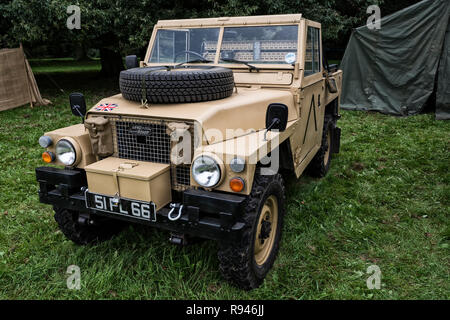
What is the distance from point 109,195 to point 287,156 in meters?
1.76

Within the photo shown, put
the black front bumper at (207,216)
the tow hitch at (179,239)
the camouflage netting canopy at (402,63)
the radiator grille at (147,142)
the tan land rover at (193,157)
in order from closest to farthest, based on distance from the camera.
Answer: the black front bumper at (207,216) → the tan land rover at (193,157) → the tow hitch at (179,239) → the radiator grille at (147,142) → the camouflage netting canopy at (402,63)

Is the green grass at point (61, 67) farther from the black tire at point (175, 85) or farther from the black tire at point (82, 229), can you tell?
the black tire at point (175, 85)

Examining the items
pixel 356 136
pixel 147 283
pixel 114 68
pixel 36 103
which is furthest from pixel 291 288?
pixel 114 68

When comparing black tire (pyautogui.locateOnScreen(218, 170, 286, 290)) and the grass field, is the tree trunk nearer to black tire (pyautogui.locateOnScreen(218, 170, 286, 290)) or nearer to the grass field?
the grass field

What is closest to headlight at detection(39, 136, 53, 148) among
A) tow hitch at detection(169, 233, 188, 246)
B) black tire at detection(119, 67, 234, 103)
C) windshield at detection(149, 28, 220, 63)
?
black tire at detection(119, 67, 234, 103)

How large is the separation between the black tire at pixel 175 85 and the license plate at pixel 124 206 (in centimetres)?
88

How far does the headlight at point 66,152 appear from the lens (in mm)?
3096

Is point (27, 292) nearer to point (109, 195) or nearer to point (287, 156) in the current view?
point (109, 195)

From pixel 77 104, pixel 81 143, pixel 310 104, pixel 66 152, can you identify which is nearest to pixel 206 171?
pixel 81 143

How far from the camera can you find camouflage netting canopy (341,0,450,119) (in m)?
9.17

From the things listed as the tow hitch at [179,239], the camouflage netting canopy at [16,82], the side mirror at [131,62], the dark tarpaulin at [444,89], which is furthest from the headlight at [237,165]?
the camouflage netting canopy at [16,82]

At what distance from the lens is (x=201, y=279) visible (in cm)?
317

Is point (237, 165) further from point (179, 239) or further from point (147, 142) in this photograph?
point (147, 142)

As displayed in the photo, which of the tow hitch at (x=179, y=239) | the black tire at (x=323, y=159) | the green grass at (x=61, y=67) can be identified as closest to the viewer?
the tow hitch at (x=179, y=239)
